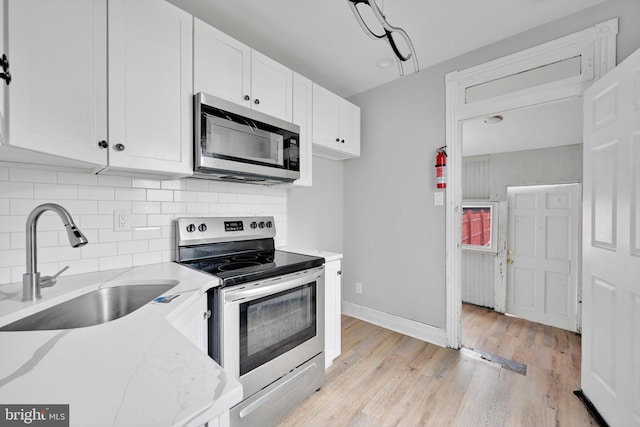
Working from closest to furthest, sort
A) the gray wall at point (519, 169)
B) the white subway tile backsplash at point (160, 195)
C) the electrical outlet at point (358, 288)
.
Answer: the white subway tile backsplash at point (160, 195) < the electrical outlet at point (358, 288) < the gray wall at point (519, 169)

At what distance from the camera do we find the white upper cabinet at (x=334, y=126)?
2.47m

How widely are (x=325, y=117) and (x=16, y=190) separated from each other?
6.88ft

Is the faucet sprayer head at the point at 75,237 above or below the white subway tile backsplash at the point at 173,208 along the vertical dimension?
below

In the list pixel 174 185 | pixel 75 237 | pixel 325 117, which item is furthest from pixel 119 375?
pixel 325 117

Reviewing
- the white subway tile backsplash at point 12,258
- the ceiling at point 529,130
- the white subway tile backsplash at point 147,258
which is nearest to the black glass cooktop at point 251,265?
the white subway tile backsplash at point 147,258

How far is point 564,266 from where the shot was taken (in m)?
3.38

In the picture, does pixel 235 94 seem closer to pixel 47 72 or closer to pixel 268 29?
pixel 268 29

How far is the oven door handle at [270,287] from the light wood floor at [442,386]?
2.57 feet

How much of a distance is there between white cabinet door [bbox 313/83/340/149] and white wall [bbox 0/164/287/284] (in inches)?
37.7

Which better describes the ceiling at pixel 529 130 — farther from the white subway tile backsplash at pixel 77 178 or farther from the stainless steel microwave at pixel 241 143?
the white subway tile backsplash at pixel 77 178

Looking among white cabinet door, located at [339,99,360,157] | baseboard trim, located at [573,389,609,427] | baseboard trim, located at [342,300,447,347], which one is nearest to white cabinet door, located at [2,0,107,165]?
white cabinet door, located at [339,99,360,157]

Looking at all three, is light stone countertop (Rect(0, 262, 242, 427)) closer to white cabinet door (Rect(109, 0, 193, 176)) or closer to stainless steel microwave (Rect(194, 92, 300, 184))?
white cabinet door (Rect(109, 0, 193, 176))

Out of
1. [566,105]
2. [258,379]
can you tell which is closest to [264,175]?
[258,379]

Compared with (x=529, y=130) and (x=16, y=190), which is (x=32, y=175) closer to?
(x=16, y=190)
